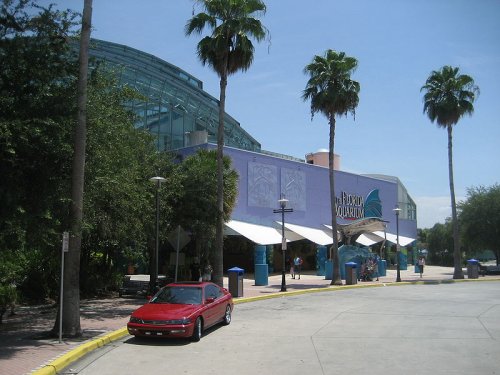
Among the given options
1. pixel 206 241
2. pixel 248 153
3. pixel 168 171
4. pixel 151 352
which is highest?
pixel 248 153

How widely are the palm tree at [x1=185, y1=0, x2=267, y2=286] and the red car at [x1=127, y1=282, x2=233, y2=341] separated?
8.26m

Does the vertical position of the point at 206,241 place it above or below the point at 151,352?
above

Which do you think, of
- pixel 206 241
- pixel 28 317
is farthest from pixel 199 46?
pixel 28 317

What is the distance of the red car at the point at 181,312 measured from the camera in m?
11.0

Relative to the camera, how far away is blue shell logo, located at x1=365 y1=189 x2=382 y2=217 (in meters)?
50.1

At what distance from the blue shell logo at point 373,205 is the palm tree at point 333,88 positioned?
21281 mm

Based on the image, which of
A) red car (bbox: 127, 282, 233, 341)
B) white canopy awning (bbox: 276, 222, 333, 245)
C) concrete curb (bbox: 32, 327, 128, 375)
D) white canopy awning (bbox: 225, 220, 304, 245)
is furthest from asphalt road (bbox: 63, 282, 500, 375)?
white canopy awning (bbox: 276, 222, 333, 245)

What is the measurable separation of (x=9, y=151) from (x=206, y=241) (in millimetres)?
16957

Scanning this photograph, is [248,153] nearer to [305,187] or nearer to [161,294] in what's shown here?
[305,187]

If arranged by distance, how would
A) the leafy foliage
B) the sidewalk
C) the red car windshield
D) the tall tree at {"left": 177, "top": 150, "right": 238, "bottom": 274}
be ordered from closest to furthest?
1. the sidewalk
2. the red car windshield
3. the tall tree at {"left": 177, "top": 150, "right": 238, "bottom": 274}
4. the leafy foliage

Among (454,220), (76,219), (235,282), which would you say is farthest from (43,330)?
(454,220)

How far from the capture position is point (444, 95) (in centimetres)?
3622

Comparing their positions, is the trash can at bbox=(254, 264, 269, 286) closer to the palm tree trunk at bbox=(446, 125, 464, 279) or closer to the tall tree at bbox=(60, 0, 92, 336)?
the palm tree trunk at bbox=(446, 125, 464, 279)

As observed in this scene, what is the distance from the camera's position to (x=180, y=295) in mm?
12539
